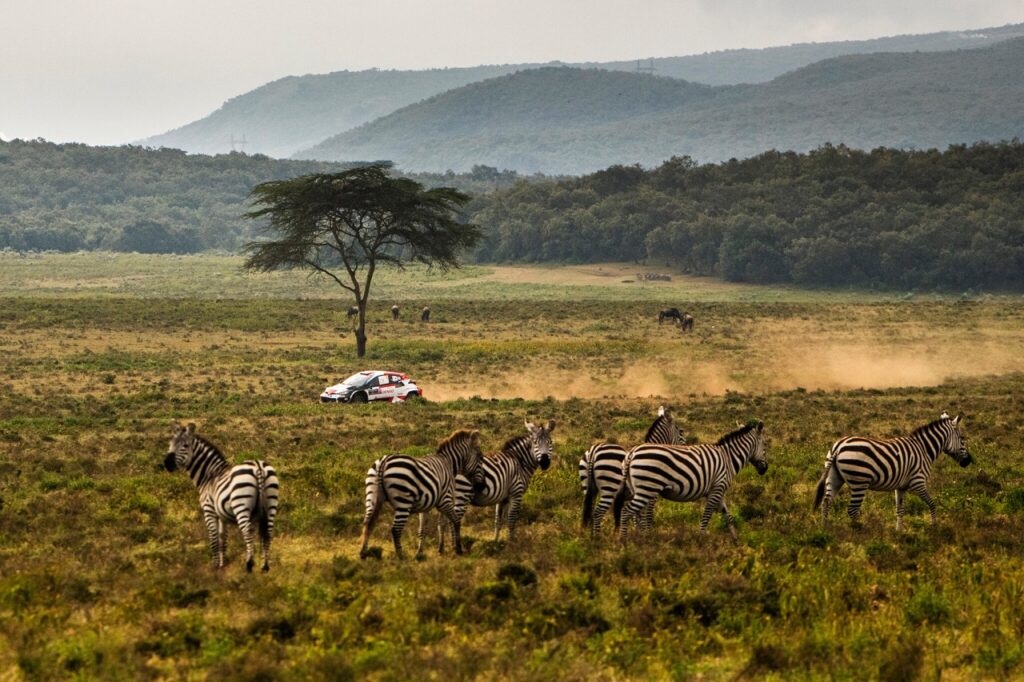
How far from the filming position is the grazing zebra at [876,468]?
20938 mm

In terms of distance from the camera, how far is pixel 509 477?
20.1 m

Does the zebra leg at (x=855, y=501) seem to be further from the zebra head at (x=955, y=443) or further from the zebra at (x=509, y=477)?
the zebra at (x=509, y=477)

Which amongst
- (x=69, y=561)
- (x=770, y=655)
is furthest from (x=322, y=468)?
(x=770, y=655)

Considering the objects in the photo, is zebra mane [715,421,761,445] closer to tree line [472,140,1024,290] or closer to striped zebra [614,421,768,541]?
striped zebra [614,421,768,541]

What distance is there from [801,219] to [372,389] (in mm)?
98756

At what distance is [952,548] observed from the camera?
19562 mm

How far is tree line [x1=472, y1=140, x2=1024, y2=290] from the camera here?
126250 millimetres

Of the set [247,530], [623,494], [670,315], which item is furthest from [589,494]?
[670,315]

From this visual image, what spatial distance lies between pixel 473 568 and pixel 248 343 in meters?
52.9

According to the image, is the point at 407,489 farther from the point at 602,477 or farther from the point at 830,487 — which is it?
the point at 830,487

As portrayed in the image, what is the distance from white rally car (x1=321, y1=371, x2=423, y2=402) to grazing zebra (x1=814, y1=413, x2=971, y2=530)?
2614 cm

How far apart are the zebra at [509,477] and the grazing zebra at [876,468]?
4844 millimetres

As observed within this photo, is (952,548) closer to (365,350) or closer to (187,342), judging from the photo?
(365,350)

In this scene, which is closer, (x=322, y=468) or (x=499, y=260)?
(x=322, y=468)
